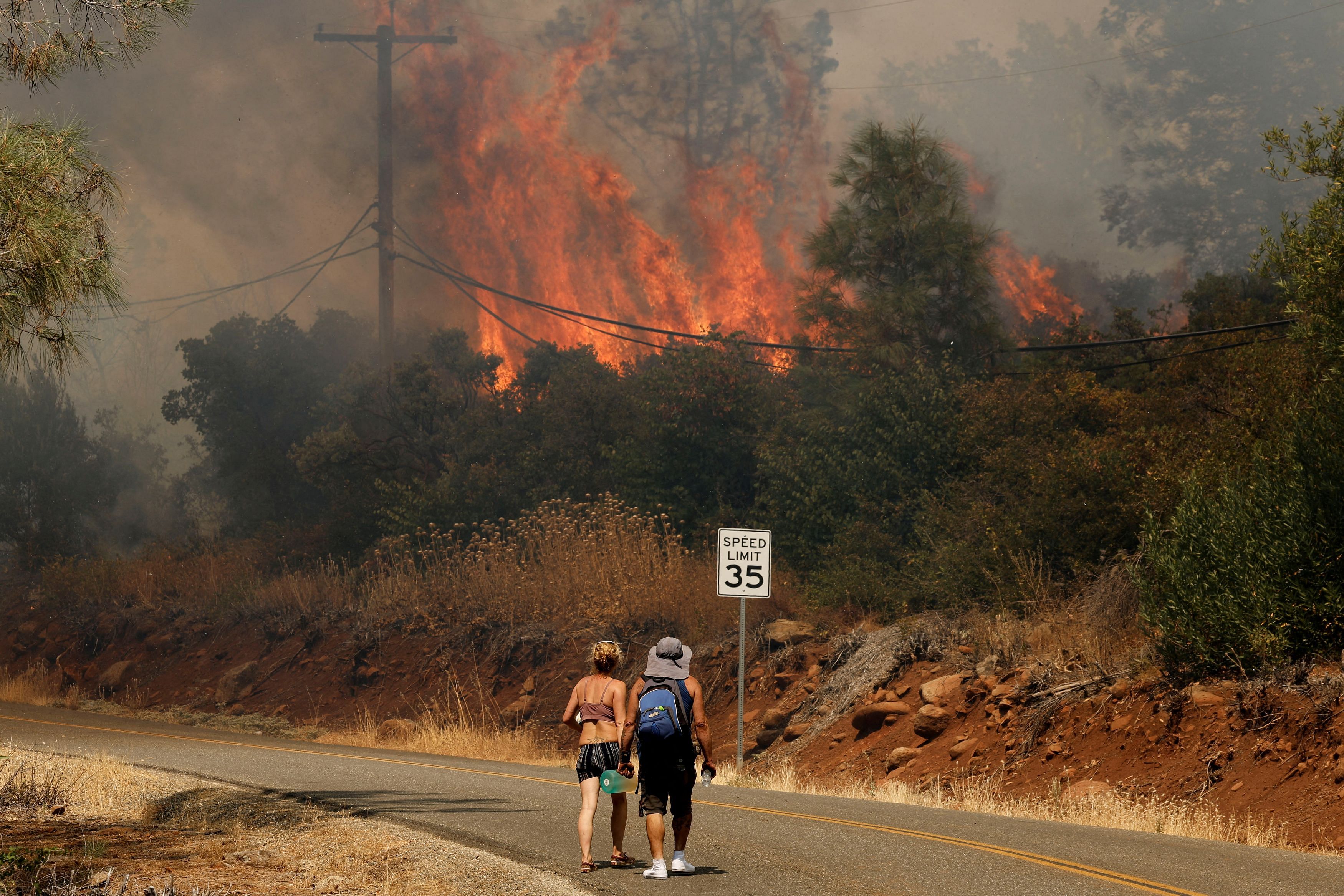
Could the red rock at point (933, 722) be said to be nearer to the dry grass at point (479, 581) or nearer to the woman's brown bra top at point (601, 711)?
the dry grass at point (479, 581)

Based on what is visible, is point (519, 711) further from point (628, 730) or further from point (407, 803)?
point (628, 730)

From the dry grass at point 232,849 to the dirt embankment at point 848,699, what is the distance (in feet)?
26.9

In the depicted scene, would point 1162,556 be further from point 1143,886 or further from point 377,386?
point 377,386

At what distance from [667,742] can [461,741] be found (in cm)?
1430

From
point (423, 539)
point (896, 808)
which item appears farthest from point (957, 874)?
point (423, 539)

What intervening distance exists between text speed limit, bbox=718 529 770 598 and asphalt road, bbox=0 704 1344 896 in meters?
3.20

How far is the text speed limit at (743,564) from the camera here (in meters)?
18.5

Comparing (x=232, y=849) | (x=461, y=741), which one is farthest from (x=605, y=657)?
(x=461, y=741)

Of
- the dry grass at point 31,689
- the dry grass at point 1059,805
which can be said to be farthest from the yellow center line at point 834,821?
the dry grass at point 31,689

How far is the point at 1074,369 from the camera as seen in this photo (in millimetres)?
31875

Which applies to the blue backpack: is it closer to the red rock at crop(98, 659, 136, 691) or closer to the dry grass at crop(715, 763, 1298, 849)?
the dry grass at crop(715, 763, 1298, 849)

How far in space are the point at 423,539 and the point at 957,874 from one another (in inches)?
1194

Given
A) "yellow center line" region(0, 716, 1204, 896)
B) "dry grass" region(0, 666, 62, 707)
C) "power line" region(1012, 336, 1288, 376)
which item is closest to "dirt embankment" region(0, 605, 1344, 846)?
"dry grass" region(0, 666, 62, 707)

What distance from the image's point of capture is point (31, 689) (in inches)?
1229
